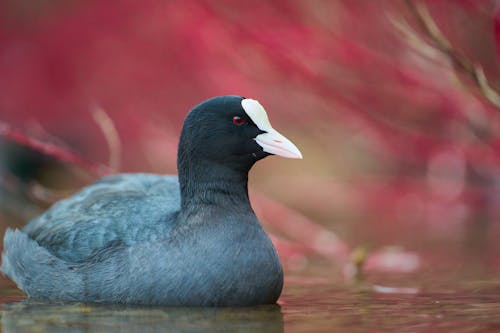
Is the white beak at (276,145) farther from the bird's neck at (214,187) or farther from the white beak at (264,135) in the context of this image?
the bird's neck at (214,187)

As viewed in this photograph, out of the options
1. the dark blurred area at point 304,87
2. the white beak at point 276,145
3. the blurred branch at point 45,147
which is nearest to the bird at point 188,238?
the white beak at point 276,145

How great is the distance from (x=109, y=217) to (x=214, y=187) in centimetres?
A: 78

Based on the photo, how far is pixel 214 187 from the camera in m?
6.15

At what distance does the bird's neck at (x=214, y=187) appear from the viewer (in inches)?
241

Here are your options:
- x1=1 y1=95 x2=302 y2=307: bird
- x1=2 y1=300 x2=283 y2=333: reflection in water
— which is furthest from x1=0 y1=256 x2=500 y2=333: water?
x1=1 y1=95 x2=302 y2=307: bird

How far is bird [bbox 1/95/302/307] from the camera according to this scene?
5.76 m

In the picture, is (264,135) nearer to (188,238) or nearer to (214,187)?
(214,187)

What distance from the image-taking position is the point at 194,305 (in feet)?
18.8

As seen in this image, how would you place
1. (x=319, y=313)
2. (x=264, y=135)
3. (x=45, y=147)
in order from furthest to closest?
(x=45, y=147), (x=264, y=135), (x=319, y=313)

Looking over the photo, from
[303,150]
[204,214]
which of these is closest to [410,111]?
[204,214]

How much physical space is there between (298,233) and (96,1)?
3623 millimetres

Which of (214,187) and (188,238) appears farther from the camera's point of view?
(214,187)

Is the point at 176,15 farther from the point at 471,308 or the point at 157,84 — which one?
the point at 471,308

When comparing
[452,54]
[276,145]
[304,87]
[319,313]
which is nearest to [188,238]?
[276,145]
